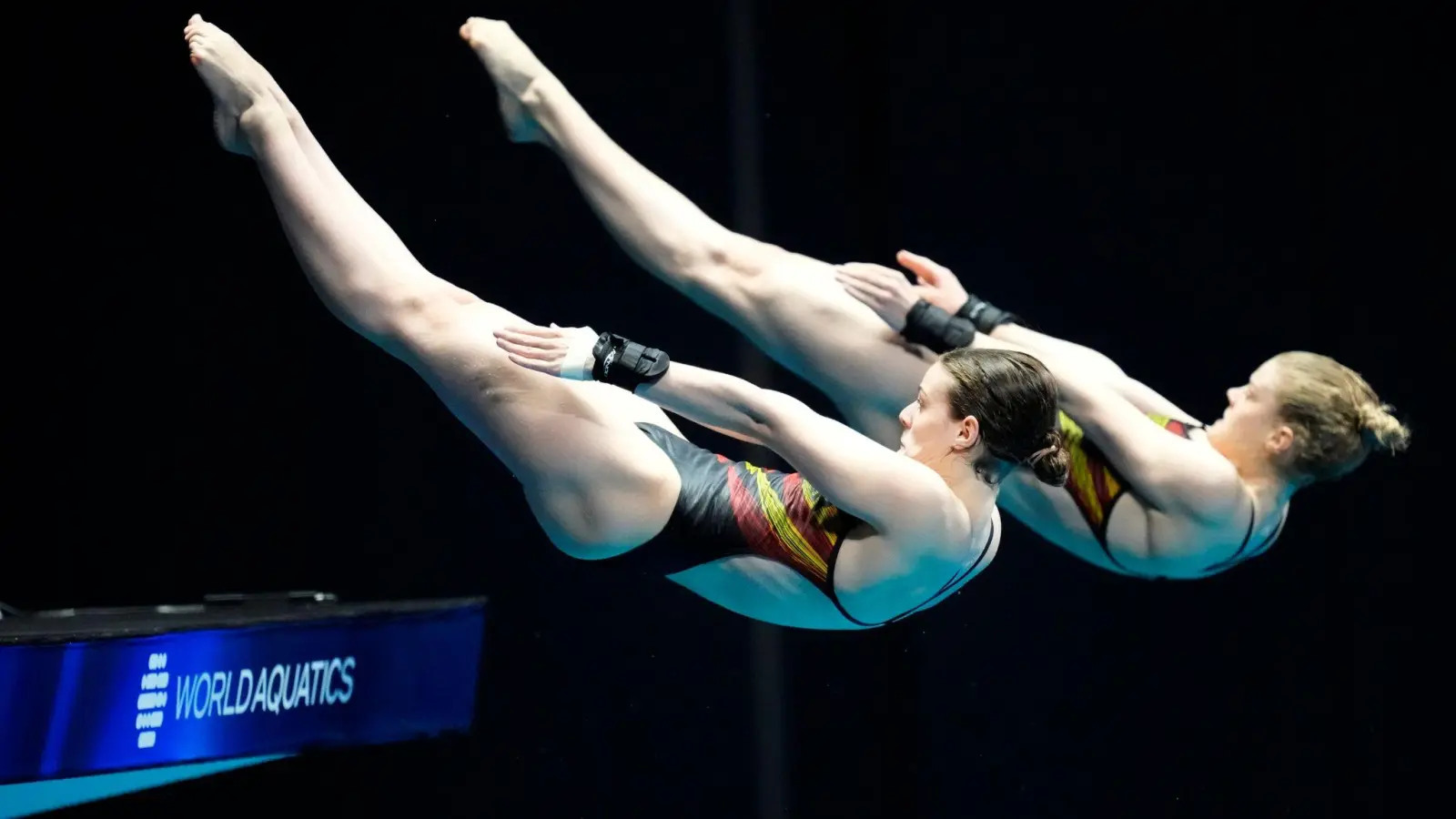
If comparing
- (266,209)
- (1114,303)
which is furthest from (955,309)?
(266,209)

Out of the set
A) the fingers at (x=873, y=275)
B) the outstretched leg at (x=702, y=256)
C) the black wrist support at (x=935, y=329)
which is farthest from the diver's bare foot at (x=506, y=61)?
the black wrist support at (x=935, y=329)

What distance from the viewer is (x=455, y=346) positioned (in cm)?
270

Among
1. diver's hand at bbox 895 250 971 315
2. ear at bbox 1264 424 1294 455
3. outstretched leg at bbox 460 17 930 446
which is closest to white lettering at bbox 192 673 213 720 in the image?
outstretched leg at bbox 460 17 930 446

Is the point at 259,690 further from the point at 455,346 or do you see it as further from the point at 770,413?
the point at 770,413

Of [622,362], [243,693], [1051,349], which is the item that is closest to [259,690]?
[243,693]

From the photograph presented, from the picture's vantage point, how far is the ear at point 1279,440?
3193 millimetres

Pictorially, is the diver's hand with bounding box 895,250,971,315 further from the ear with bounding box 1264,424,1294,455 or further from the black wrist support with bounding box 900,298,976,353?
the ear with bounding box 1264,424,1294,455

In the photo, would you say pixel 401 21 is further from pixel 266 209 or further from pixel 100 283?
pixel 100 283

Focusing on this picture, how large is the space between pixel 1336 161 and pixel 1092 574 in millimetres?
1479

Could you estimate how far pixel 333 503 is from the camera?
388 cm

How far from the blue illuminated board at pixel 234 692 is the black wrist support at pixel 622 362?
1016 millimetres

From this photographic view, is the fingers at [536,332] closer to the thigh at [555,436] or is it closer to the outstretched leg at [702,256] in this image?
the thigh at [555,436]

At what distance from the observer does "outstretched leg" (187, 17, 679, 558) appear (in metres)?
2.65

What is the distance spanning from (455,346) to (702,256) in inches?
33.5
